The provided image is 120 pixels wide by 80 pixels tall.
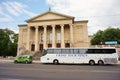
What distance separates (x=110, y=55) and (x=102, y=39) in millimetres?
39196

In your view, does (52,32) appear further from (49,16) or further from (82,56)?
(82,56)

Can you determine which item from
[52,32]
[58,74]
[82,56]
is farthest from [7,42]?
[58,74]

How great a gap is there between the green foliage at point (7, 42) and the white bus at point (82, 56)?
42673 millimetres

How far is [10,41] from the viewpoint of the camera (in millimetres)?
68438

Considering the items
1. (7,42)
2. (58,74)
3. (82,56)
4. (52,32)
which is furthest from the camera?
(7,42)

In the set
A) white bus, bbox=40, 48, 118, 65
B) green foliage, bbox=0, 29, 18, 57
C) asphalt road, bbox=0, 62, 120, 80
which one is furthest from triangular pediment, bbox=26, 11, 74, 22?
asphalt road, bbox=0, 62, 120, 80

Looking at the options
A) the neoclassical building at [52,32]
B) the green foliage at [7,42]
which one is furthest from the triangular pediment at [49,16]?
the green foliage at [7,42]

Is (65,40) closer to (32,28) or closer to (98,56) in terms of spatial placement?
(32,28)

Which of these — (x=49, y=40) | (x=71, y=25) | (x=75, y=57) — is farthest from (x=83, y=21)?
(x=75, y=57)

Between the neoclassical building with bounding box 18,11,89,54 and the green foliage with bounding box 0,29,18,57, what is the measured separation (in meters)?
18.4

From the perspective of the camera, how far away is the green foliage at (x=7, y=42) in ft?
207

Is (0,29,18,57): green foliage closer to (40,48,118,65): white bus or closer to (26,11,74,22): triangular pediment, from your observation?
(26,11,74,22): triangular pediment

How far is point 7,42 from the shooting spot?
215 feet

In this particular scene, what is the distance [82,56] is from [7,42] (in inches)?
1947
